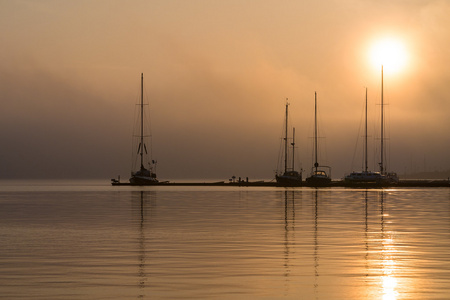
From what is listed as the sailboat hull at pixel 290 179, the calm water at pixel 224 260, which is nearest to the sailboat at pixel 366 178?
the sailboat hull at pixel 290 179

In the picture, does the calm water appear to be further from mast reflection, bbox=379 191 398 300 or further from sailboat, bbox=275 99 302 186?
sailboat, bbox=275 99 302 186

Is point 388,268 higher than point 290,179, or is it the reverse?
point 290,179

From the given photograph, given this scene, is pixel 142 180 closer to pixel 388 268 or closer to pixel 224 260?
pixel 224 260

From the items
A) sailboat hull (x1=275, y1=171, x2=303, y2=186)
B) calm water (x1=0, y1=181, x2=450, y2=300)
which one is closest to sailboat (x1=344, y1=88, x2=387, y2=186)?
sailboat hull (x1=275, y1=171, x2=303, y2=186)

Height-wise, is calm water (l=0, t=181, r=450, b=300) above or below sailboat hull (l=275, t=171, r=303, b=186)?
below

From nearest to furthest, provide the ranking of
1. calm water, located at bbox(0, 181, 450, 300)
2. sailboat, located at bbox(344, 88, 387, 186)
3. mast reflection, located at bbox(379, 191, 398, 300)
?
mast reflection, located at bbox(379, 191, 398, 300), calm water, located at bbox(0, 181, 450, 300), sailboat, located at bbox(344, 88, 387, 186)

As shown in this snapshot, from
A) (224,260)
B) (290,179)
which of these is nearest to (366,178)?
(290,179)

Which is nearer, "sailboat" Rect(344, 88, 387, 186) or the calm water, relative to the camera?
the calm water

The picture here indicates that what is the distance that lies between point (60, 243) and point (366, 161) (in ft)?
470

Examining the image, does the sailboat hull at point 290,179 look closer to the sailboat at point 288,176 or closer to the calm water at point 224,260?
the sailboat at point 288,176

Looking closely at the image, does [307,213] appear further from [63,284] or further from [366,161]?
[366,161]

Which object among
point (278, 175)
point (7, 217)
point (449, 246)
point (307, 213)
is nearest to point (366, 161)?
point (278, 175)

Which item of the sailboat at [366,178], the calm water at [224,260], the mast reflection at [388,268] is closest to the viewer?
the mast reflection at [388,268]

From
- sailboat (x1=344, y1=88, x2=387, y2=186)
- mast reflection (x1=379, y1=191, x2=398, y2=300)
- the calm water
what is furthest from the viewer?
sailboat (x1=344, y1=88, x2=387, y2=186)
